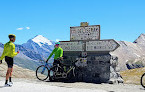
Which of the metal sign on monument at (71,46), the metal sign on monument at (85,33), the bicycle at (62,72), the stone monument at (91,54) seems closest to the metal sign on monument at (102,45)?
the stone monument at (91,54)

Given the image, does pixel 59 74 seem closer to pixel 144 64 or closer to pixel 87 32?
pixel 87 32

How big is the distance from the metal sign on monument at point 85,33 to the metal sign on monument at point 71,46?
0.92 feet

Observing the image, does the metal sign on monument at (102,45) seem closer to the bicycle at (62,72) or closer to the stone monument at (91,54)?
the stone monument at (91,54)

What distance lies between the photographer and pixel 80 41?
43.1ft

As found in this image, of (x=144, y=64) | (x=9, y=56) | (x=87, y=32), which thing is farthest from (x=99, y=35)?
(x=144, y=64)

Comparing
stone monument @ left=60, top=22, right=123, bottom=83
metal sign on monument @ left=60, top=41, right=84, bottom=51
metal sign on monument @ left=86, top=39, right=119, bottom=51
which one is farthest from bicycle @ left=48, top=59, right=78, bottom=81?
metal sign on monument @ left=86, top=39, right=119, bottom=51

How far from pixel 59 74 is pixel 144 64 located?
585ft

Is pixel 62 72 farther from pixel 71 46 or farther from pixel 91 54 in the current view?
pixel 91 54

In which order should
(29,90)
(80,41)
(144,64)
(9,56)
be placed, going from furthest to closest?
1. (144,64)
2. (80,41)
3. (9,56)
4. (29,90)

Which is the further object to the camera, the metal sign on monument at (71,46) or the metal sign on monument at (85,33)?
the metal sign on monument at (71,46)

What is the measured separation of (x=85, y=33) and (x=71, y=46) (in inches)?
43.1

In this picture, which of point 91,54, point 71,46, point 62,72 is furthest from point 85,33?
point 62,72

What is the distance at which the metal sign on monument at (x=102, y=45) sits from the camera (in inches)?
478

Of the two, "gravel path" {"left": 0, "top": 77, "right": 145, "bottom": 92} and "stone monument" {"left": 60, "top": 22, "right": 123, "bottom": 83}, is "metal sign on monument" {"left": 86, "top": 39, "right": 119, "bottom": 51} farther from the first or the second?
"gravel path" {"left": 0, "top": 77, "right": 145, "bottom": 92}
